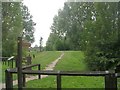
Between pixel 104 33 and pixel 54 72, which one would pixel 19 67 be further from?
pixel 104 33

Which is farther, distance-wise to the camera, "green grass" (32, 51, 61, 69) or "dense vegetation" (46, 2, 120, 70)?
"green grass" (32, 51, 61, 69)

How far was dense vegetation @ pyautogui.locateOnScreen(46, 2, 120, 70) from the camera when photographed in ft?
16.5

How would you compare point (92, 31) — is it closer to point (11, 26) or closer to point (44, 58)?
point (44, 58)

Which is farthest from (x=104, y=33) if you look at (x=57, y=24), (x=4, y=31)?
(x=4, y=31)

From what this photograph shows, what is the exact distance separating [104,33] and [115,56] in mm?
531

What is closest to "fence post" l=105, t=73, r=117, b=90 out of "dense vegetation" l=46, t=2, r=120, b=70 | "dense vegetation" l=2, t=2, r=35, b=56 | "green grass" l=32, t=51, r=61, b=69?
"dense vegetation" l=46, t=2, r=120, b=70

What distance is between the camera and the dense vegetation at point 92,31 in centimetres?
503

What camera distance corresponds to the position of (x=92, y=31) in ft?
18.0

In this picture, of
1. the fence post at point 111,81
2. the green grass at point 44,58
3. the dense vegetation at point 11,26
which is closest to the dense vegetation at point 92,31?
the green grass at point 44,58

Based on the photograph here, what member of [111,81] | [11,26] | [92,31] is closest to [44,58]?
[11,26]

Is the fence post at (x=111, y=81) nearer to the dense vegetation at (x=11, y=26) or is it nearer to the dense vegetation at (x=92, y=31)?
the dense vegetation at (x=92, y=31)

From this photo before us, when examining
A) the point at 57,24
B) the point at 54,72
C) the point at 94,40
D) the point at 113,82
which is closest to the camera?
the point at 113,82

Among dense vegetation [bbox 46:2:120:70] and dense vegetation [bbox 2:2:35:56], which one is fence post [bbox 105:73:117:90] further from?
dense vegetation [bbox 2:2:35:56]

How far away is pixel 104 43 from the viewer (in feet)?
17.2
